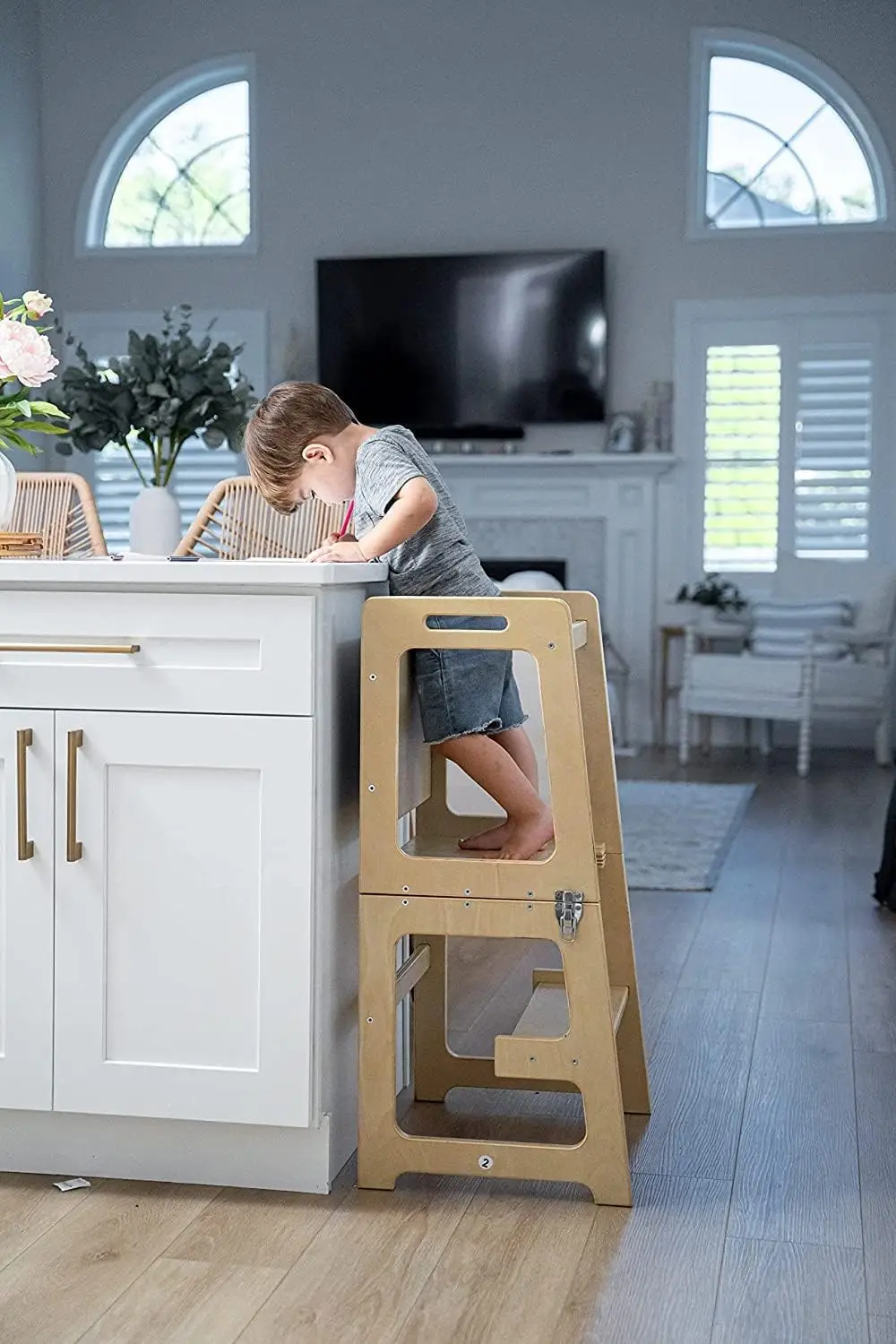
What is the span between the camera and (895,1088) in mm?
2605

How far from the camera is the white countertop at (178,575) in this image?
6.68 feet

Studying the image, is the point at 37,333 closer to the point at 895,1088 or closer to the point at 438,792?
the point at 438,792

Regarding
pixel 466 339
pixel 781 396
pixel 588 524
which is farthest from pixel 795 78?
pixel 588 524

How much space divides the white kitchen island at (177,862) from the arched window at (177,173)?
663 centimetres

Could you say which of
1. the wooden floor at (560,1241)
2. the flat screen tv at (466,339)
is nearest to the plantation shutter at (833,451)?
the flat screen tv at (466,339)

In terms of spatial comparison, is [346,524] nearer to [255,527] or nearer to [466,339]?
[255,527]

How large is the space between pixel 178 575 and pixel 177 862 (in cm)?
38

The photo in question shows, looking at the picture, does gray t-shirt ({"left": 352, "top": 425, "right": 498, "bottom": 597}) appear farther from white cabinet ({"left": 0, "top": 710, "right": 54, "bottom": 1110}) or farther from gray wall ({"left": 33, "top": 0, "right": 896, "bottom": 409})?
A: gray wall ({"left": 33, "top": 0, "right": 896, "bottom": 409})

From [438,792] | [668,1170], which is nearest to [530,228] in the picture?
[438,792]

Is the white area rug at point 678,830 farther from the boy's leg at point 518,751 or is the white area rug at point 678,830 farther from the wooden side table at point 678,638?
the boy's leg at point 518,751

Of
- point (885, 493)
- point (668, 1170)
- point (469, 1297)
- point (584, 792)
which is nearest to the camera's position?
point (469, 1297)

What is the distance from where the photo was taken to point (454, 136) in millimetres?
8031

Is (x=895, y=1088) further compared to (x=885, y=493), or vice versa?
(x=885, y=493)

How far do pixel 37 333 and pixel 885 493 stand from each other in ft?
19.5
